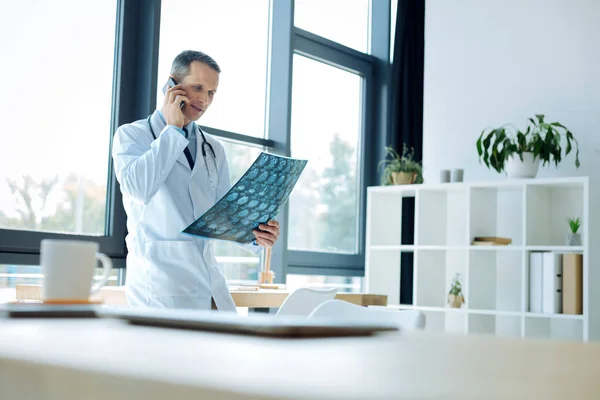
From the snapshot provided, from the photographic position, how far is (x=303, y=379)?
432 millimetres

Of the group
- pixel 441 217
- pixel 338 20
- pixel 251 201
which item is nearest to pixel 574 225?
pixel 441 217

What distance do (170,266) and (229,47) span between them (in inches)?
109

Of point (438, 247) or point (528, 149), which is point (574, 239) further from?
point (438, 247)

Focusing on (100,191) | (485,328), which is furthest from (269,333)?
(485,328)

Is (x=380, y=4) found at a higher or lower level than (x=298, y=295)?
higher

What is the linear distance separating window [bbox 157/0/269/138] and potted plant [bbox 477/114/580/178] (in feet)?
4.84

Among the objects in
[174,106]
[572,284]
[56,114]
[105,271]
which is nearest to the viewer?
[105,271]

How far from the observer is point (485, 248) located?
4562 millimetres

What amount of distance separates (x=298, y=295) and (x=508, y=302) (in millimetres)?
2244

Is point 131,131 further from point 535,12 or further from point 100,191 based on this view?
point 535,12

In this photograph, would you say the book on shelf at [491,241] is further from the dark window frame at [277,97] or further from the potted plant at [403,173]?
the dark window frame at [277,97]

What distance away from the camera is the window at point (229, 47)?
4.43m

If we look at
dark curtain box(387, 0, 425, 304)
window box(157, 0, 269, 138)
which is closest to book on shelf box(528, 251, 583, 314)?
dark curtain box(387, 0, 425, 304)

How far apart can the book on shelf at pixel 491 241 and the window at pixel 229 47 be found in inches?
60.9
